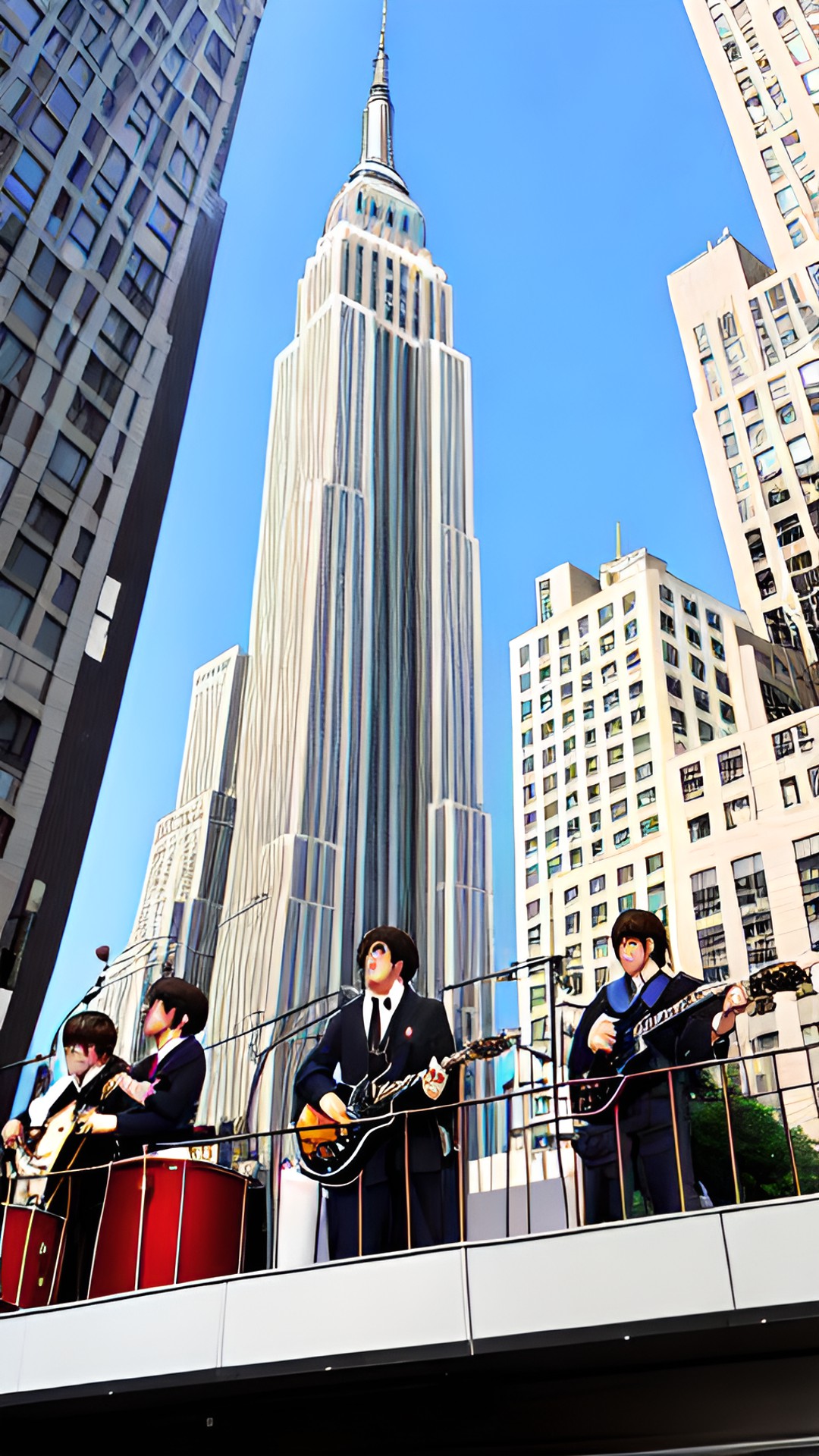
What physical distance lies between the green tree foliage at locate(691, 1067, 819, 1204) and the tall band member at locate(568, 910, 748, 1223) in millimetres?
11841

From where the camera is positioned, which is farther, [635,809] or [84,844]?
[635,809]

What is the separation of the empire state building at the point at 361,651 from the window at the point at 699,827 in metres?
30.1

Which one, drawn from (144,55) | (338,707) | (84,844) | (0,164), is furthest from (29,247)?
(338,707)

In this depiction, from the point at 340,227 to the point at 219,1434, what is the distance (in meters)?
81.4

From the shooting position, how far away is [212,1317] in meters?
6.51

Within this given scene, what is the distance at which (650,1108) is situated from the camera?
7.62 metres

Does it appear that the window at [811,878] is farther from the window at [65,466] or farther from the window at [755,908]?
the window at [65,466]

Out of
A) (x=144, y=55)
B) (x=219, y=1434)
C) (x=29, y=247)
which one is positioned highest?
(x=144, y=55)

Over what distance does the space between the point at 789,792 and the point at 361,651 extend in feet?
151

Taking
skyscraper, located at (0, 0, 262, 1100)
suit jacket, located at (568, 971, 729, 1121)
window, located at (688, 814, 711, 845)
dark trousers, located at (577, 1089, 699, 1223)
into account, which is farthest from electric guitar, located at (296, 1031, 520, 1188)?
window, located at (688, 814, 711, 845)

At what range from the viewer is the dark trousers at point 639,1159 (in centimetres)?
752

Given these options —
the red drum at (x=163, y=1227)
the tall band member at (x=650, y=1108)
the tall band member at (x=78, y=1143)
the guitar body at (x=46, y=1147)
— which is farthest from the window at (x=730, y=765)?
the red drum at (x=163, y=1227)

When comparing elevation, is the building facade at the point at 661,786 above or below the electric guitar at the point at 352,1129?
above

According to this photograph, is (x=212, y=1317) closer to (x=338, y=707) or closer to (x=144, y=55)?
(x=144, y=55)
